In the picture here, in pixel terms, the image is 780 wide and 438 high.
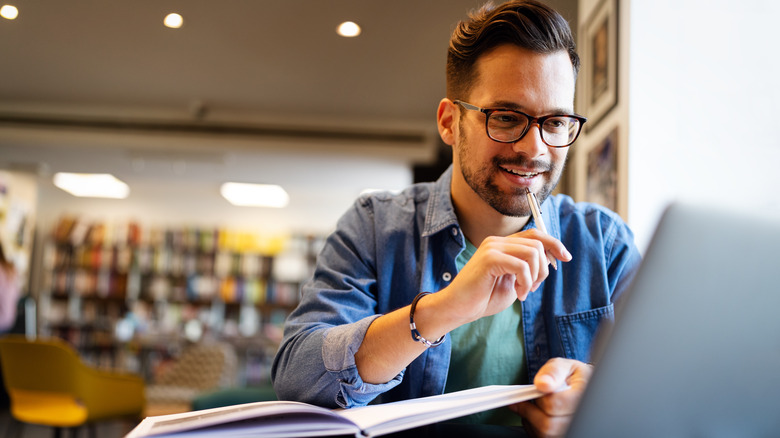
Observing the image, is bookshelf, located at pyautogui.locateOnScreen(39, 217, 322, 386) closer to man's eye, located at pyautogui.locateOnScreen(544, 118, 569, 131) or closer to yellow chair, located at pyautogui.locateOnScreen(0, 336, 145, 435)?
yellow chair, located at pyautogui.locateOnScreen(0, 336, 145, 435)

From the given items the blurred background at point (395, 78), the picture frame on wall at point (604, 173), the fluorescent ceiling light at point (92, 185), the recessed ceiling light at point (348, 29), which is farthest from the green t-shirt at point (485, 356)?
the fluorescent ceiling light at point (92, 185)

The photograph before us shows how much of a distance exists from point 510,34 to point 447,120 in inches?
9.5

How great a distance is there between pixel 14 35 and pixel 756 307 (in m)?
1.71

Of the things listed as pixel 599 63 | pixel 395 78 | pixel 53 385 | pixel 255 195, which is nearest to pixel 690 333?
pixel 599 63

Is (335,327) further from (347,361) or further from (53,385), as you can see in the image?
(53,385)

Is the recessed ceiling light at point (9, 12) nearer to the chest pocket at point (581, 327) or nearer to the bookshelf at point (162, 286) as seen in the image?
the chest pocket at point (581, 327)

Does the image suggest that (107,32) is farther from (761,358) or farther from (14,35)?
(761,358)

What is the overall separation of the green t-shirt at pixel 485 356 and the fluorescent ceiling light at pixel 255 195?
257 inches

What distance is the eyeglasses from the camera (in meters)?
1.03

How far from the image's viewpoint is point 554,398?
2.27 ft

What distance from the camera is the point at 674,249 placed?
0.47 meters

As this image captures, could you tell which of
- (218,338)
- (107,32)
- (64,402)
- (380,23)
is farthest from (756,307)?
(218,338)

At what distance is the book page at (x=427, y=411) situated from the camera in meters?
0.61

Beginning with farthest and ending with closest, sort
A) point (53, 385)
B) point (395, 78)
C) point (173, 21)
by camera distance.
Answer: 1. point (53, 385)
2. point (395, 78)
3. point (173, 21)
